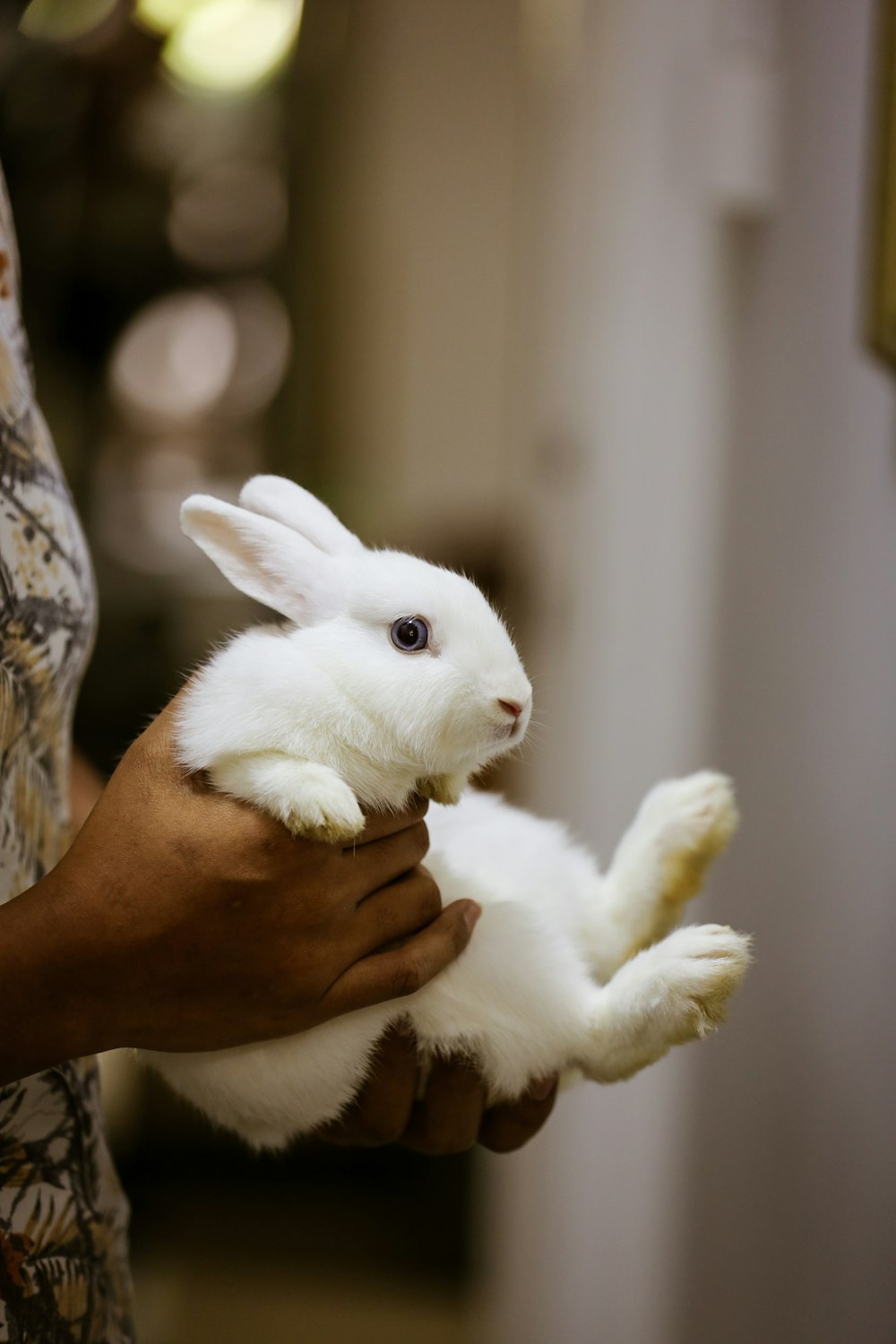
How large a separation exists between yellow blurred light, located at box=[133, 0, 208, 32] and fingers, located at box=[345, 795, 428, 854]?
2.25m

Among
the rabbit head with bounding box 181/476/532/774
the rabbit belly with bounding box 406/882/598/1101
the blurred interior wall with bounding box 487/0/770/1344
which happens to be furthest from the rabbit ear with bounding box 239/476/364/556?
the blurred interior wall with bounding box 487/0/770/1344

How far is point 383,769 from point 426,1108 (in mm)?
312

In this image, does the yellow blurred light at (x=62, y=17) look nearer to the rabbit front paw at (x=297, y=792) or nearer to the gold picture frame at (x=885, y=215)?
the gold picture frame at (x=885, y=215)

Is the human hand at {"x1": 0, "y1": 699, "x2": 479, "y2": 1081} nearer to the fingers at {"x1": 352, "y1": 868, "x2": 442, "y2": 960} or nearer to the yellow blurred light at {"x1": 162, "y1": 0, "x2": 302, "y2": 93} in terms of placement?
the fingers at {"x1": 352, "y1": 868, "x2": 442, "y2": 960}

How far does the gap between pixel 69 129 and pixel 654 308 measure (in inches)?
60.3

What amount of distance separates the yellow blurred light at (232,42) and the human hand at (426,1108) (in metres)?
2.33

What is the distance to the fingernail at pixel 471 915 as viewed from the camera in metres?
0.75

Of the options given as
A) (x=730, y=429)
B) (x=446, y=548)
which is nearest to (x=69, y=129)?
(x=446, y=548)

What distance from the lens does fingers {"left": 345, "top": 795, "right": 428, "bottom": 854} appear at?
2.31 feet

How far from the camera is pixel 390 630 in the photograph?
722 millimetres

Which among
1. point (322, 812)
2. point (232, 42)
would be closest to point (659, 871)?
point (322, 812)

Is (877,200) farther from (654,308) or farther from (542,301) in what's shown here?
(542,301)

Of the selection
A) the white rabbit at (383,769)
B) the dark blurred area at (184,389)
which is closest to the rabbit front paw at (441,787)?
the white rabbit at (383,769)

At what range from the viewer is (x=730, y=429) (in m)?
1.91
